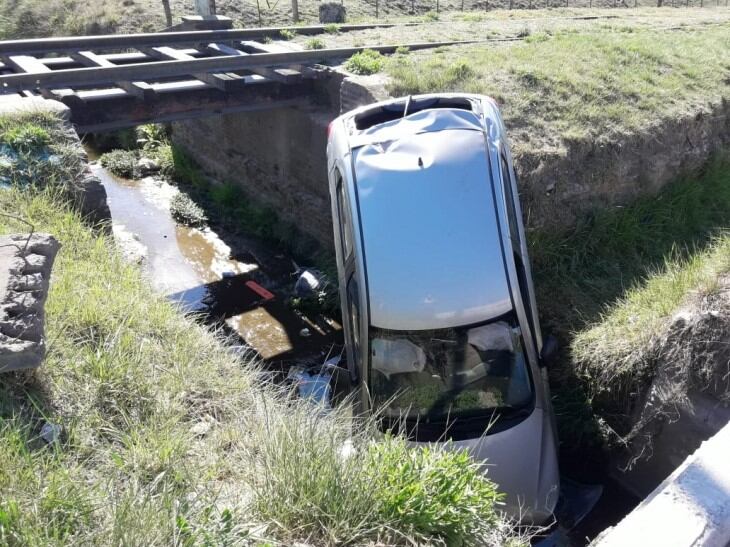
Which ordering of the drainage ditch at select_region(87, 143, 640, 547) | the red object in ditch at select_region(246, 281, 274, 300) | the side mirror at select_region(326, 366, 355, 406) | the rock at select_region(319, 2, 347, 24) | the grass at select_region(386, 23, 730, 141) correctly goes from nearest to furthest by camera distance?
the side mirror at select_region(326, 366, 355, 406)
the grass at select_region(386, 23, 730, 141)
the drainage ditch at select_region(87, 143, 640, 547)
the red object in ditch at select_region(246, 281, 274, 300)
the rock at select_region(319, 2, 347, 24)

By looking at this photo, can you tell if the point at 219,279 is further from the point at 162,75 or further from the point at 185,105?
the point at 162,75

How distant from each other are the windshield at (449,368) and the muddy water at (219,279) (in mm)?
3738

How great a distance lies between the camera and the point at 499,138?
5934mm

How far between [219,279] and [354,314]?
18.4 ft

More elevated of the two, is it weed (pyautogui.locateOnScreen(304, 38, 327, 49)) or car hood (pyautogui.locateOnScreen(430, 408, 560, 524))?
weed (pyautogui.locateOnScreen(304, 38, 327, 49))

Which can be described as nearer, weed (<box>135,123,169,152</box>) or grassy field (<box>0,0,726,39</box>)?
weed (<box>135,123,169,152</box>)

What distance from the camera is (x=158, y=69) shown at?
8.87m

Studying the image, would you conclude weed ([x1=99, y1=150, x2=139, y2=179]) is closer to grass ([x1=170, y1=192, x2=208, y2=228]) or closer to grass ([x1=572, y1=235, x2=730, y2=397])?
grass ([x1=170, y1=192, x2=208, y2=228])

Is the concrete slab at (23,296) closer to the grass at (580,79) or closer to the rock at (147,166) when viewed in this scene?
the grass at (580,79)

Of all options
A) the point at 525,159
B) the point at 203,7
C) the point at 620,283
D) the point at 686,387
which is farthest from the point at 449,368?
the point at 203,7

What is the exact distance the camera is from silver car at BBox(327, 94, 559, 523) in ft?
16.3

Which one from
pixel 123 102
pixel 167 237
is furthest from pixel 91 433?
pixel 167 237

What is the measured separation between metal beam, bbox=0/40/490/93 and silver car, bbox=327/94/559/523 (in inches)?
192

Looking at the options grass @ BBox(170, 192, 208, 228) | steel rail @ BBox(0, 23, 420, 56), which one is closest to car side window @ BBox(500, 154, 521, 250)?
steel rail @ BBox(0, 23, 420, 56)
